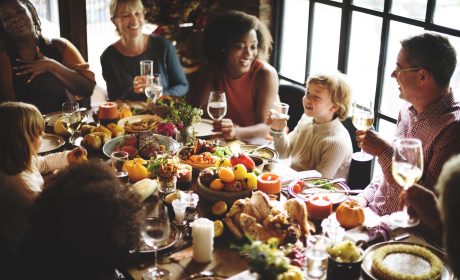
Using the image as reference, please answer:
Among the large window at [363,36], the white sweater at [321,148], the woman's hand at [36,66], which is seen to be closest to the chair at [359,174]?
the white sweater at [321,148]

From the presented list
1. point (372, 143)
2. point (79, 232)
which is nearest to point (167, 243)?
point (79, 232)

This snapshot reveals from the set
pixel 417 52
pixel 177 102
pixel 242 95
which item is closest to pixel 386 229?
pixel 417 52

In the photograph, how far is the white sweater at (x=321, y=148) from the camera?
292 cm

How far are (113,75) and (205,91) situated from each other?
2.24 ft

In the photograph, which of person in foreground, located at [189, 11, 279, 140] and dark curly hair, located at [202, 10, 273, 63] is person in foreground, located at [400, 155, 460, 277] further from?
dark curly hair, located at [202, 10, 273, 63]

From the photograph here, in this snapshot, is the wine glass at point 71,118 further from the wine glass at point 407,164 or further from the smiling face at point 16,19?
the wine glass at point 407,164

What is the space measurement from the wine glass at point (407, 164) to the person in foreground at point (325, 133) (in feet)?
3.26

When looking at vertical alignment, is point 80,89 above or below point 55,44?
below

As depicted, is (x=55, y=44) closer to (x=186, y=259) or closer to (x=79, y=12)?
(x=79, y=12)

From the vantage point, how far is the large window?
10.6 ft

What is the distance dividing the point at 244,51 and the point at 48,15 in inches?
82.7

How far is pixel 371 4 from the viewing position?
366cm

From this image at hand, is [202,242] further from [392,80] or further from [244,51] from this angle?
[392,80]

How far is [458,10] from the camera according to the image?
3.09m
